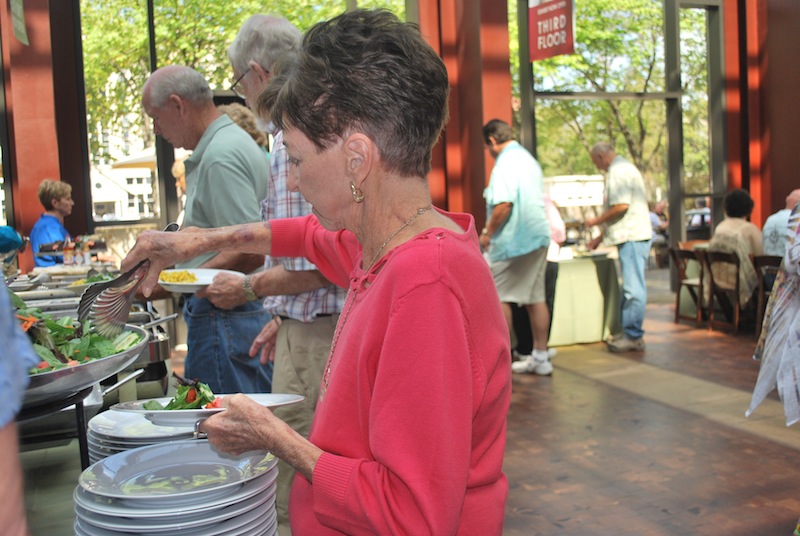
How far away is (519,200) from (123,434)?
4.93 metres

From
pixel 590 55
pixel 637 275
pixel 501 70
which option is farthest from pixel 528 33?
pixel 637 275

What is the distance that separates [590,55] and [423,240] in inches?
379

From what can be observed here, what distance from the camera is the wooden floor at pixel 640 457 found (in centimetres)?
330

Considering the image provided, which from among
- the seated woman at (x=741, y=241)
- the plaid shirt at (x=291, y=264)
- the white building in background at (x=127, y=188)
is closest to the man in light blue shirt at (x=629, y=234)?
the seated woman at (x=741, y=241)

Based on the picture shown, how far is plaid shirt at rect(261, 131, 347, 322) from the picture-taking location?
2.11 metres

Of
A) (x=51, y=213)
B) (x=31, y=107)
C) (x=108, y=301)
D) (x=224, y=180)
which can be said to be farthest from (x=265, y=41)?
(x=31, y=107)

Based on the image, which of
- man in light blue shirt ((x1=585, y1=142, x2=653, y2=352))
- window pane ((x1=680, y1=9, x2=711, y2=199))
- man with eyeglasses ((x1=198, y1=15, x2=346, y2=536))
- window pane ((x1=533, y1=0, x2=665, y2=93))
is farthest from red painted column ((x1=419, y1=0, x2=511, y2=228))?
man with eyeglasses ((x1=198, y1=15, x2=346, y2=536))

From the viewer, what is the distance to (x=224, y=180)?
257 cm

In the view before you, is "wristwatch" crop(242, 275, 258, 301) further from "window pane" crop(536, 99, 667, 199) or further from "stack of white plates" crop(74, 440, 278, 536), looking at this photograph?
"window pane" crop(536, 99, 667, 199)

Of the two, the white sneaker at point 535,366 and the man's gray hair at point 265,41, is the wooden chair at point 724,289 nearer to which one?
the white sneaker at point 535,366

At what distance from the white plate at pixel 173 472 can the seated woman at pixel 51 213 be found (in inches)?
210

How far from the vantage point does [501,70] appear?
834 centimetres

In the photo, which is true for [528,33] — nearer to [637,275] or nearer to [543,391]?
[637,275]

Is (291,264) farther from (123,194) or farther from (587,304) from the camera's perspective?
(123,194)
